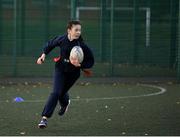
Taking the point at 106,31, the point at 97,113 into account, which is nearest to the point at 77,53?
the point at 97,113

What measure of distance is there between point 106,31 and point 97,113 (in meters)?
6.81

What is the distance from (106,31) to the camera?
56.1 ft

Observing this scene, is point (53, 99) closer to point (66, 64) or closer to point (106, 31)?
point (66, 64)

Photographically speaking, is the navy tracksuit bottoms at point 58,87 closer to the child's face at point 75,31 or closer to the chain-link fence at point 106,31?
the child's face at point 75,31

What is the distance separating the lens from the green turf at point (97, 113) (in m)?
8.62

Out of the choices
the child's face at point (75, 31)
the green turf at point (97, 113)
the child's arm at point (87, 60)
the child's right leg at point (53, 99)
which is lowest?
the green turf at point (97, 113)

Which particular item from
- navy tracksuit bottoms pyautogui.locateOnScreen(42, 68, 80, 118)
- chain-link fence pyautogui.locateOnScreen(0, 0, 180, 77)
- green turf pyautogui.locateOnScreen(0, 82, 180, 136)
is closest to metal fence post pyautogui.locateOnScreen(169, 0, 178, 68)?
chain-link fence pyautogui.locateOnScreen(0, 0, 180, 77)

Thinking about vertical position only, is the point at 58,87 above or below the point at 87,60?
below

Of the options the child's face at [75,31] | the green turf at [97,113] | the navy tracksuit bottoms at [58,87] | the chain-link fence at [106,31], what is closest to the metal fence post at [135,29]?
the chain-link fence at [106,31]

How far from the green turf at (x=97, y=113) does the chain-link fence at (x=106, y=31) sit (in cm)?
183

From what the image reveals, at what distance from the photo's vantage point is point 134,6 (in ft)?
56.6

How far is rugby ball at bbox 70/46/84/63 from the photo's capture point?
8617 mm

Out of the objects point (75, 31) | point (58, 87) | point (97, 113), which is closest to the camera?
point (75, 31)

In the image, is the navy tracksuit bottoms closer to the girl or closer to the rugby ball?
the girl
